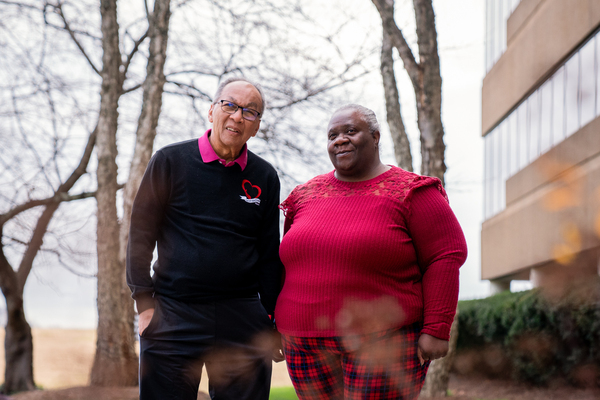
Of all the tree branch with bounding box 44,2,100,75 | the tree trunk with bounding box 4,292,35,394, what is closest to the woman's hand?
the tree branch with bounding box 44,2,100,75

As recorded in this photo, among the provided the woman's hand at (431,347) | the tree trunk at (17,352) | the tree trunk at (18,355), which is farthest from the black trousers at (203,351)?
the tree trunk at (18,355)

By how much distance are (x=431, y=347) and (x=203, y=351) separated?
108cm

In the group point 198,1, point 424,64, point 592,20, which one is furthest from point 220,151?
point 592,20

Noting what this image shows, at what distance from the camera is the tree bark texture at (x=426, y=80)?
6.39 m

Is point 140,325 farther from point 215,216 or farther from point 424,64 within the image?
point 424,64

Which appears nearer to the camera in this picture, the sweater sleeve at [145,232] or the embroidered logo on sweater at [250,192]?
the sweater sleeve at [145,232]

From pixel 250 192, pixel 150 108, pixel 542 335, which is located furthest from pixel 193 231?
pixel 542 335

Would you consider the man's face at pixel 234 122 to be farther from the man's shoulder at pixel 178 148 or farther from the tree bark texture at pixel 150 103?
the tree bark texture at pixel 150 103

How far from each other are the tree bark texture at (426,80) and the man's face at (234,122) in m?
3.92

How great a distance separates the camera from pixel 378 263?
246 cm

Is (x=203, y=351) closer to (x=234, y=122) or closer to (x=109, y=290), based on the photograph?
(x=234, y=122)

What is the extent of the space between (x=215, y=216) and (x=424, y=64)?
4515mm

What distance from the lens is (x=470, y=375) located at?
41.9 feet

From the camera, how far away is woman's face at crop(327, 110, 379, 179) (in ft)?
8.76
